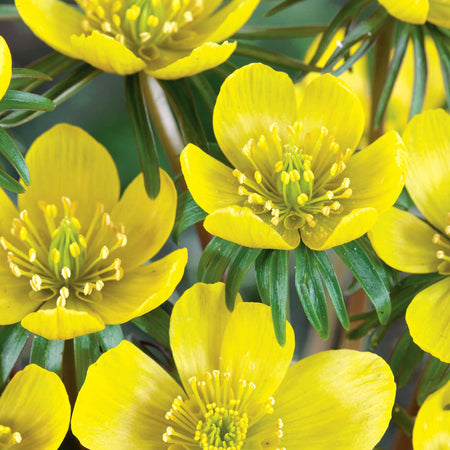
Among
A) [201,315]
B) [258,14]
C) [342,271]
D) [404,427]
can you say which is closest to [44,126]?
[258,14]

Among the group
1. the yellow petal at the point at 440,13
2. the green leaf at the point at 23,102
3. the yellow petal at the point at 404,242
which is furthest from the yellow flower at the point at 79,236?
the yellow petal at the point at 440,13

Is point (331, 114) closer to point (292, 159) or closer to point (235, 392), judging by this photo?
point (292, 159)

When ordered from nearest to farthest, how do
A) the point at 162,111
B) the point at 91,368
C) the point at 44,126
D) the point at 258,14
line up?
1. the point at 91,368
2. the point at 162,111
3. the point at 44,126
4. the point at 258,14

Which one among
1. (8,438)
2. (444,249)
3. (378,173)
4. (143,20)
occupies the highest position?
(143,20)

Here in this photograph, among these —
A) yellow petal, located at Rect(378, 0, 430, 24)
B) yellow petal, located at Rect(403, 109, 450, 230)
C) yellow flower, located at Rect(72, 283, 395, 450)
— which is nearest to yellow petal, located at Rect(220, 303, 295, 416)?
yellow flower, located at Rect(72, 283, 395, 450)

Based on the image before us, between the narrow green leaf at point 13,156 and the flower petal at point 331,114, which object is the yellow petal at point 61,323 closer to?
the narrow green leaf at point 13,156

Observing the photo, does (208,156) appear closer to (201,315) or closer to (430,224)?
(201,315)

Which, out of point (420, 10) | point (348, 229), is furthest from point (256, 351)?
point (420, 10)
